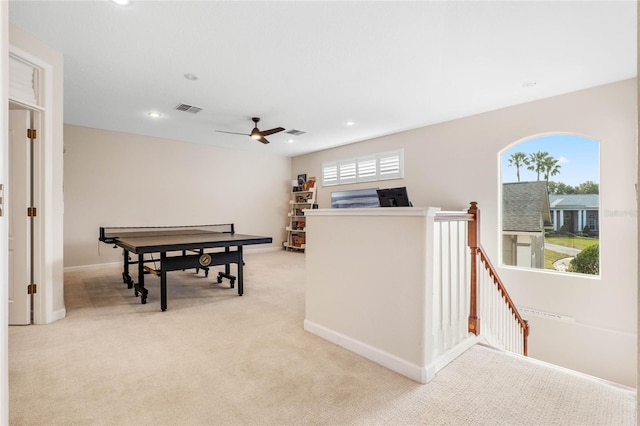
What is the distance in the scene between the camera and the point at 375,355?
6.88 feet

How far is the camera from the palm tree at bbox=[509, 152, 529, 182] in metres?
4.57

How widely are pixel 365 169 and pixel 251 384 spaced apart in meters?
5.50

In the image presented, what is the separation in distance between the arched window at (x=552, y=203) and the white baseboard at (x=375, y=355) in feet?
11.7

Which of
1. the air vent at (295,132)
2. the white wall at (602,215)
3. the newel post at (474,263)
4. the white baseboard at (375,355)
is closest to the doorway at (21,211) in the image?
the white baseboard at (375,355)

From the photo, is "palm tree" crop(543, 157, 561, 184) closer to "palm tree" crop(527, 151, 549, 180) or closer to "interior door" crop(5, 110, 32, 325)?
"palm tree" crop(527, 151, 549, 180)

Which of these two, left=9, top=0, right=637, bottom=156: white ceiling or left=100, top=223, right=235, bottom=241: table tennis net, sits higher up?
left=9, top=0, right=637, bottom=156: white ceiling

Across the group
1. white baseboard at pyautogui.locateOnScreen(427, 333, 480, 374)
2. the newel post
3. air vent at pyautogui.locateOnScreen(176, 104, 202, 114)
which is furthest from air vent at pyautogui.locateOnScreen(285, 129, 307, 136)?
white baseboard at pyautogui.locateOnScreen(427, 333, 480, 374)

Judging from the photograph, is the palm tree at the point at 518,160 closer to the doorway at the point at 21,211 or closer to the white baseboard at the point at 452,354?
the white baseboard at the point at 452,354

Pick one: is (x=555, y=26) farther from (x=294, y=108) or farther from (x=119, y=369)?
(x=119, y=369)

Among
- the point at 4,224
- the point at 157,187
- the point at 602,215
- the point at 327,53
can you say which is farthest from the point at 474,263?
the point at 157,187

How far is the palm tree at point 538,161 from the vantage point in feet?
14.6

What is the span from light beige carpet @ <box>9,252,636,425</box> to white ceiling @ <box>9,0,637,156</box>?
2.59 metres

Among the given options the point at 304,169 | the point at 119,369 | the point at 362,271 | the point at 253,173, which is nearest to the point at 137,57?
the point at 119,369

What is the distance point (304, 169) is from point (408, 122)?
3.51 meters
